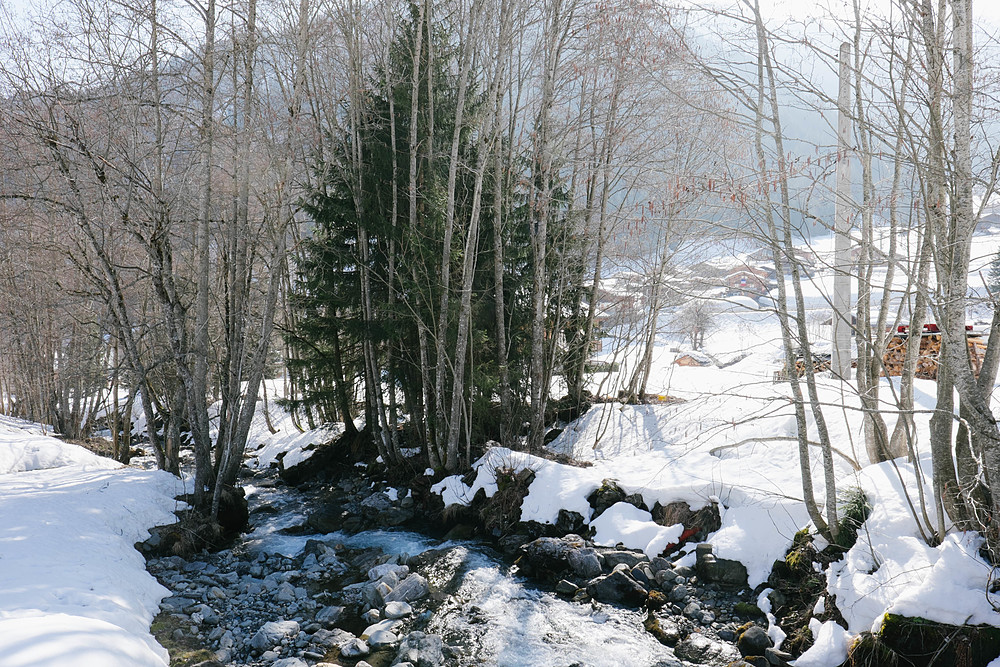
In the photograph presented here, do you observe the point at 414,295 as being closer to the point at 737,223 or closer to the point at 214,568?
the point at 214,568

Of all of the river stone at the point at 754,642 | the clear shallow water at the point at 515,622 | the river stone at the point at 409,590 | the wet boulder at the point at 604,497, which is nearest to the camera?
the river stone at the point at 754,642

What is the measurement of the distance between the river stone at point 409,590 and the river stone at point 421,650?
0.83 metres

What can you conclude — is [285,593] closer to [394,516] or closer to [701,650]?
[394,516]

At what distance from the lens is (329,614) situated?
607 centimetres

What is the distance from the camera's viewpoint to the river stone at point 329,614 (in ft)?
19.6

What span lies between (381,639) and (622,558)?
9.44 ft

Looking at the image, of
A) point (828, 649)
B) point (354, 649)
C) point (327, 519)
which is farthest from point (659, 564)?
point (327, 519)

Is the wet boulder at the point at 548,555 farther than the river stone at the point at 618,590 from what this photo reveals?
Yes

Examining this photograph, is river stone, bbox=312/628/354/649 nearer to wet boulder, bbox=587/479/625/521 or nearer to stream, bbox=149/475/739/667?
stream, bbox=149/475/739/667

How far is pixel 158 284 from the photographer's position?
8.51m

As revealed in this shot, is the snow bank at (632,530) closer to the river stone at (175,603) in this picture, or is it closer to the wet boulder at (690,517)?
the wet boulder at (690,517)

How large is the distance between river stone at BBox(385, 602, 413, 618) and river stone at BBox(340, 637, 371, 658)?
569 mm

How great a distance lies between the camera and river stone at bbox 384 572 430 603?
636 cm

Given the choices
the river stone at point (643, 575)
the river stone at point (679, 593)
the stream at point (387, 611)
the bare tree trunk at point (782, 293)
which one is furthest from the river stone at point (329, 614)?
the bare tree trunk at point (782, 293)
